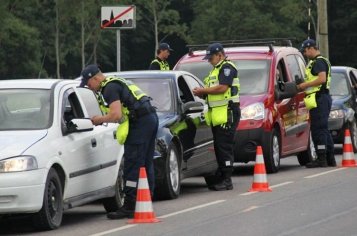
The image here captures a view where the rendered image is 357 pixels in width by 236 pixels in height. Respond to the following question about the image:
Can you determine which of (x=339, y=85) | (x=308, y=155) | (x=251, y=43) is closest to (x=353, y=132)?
(x=339, y=85)

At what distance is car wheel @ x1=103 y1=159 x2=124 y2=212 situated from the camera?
1305cm

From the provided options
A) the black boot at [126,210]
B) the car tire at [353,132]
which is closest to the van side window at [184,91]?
the black boot at [126,210]

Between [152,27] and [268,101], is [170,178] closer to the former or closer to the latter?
[268,101]

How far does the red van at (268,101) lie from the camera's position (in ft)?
58.3

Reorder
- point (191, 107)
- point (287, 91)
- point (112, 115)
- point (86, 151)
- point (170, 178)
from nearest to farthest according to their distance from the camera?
1. point (112, 115)
2. point (86, 151)
3. point (170, 178)
4. point (191, 107)
5. point (287, 91)

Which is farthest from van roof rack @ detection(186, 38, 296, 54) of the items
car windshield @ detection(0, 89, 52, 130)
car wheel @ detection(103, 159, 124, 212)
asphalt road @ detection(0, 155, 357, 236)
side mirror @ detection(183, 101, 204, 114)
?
car windshield @ detection(0, 89, 52, 130)

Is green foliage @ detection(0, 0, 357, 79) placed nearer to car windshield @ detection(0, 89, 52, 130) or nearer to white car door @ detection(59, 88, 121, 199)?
white car door @ detection(59, 88, 121, 199)

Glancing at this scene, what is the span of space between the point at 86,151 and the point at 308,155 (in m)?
8.65

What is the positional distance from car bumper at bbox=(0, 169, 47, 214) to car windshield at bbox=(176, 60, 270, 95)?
25.6ft

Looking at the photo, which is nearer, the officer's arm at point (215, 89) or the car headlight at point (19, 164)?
the car headlight at point (19, 164)

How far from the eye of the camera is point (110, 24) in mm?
20422

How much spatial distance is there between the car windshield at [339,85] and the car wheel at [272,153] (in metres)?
5.55

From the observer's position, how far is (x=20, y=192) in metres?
10.8

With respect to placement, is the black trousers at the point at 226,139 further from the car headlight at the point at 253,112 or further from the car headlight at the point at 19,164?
the car headlight at the point at 19,164
